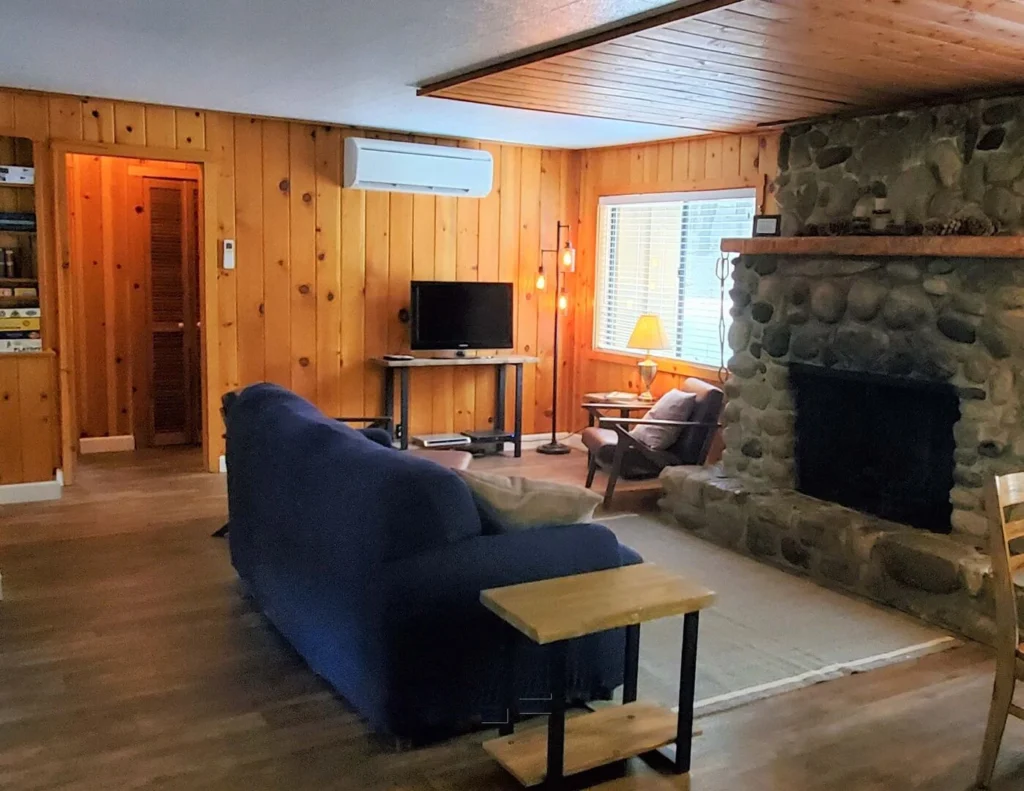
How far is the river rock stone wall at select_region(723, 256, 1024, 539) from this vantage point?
4.17 meters

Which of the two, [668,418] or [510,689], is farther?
[668,418]

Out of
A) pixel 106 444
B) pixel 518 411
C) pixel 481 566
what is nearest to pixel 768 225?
pixel 518 411

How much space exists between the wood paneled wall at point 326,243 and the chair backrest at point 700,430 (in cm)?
210

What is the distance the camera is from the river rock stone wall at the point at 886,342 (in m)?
4.17

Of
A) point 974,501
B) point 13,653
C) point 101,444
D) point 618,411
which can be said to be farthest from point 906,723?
point 101,444

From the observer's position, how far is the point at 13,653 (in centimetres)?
356

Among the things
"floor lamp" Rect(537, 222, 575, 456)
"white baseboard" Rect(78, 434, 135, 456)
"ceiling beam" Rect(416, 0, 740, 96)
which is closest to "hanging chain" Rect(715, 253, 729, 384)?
"floor lamp" Rect(537, 222, 575, 456)

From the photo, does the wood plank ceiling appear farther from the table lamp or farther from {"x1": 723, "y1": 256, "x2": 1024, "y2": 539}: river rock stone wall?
the table lamp

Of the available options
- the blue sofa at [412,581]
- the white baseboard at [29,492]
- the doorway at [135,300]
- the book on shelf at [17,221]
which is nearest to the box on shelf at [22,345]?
the book on shelf at [17,221]

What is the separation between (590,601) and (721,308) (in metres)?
4.13

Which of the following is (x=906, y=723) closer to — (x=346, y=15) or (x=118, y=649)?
(x=118, y=649)

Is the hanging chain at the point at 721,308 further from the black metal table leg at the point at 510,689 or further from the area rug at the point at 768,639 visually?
the black metal table leg at the point at 510,689

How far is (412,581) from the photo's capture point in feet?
9.30

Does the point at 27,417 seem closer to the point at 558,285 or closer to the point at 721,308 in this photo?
the point at 558,285
